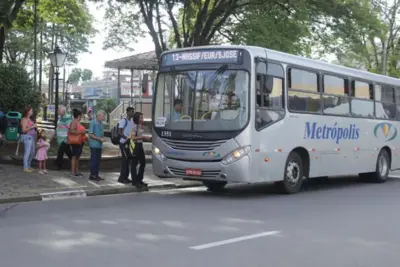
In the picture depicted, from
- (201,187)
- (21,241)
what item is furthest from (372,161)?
(21,241)

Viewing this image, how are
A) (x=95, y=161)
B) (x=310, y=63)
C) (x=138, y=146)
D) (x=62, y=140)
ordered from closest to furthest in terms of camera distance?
(x=138, y=146)
(x=310, y=63)
(x=95, y=161)
(x=62, y=140)

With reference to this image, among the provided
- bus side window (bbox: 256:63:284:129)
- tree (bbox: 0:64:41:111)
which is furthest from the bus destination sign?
tree (bbox: 0:64:41:111)

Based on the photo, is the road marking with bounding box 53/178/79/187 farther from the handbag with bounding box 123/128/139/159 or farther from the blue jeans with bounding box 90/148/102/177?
the handbag with bounding box 123/128/139/159

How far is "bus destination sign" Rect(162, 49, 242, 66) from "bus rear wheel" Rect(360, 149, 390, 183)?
23.0 feet

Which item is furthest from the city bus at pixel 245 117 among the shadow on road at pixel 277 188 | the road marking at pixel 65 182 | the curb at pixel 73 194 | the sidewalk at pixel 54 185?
the road marking at pixel 65 182

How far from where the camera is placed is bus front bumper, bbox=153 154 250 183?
11203 millimetres

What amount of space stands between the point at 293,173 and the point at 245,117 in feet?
7.49

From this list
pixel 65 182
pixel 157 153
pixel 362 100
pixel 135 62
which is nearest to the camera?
pixel 157 153

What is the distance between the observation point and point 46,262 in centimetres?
599

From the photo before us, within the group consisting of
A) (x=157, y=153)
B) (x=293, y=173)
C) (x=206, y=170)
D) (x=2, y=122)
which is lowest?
(x=293, y=173)

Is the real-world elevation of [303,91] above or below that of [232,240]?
above

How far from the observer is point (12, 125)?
50.6 ft

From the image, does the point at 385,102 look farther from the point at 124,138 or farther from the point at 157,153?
the point at 124,138

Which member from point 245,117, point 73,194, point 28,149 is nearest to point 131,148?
point 73,194
